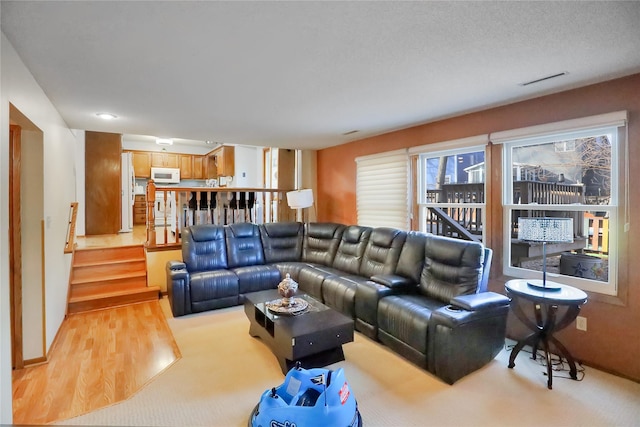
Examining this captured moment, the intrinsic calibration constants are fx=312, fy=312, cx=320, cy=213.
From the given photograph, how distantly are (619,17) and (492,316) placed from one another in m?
2.07

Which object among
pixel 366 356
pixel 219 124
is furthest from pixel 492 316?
pixel 219 124

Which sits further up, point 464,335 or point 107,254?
point 107,254

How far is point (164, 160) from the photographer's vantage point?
8523 millimetres

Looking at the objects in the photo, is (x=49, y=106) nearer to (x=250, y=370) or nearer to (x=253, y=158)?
(x=250, y=370)

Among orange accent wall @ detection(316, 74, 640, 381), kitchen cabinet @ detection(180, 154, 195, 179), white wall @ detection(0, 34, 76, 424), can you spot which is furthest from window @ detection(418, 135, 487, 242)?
kitchen cabinet @ detection(180, 154, 195, 179)

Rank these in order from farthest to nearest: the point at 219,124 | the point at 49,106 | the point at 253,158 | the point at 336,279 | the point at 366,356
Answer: the point at 253,158, the point at 219,124, the point at 336,279, the point at 49,106, the point at 366,356

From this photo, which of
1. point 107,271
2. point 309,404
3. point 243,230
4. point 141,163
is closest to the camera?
point 309,404

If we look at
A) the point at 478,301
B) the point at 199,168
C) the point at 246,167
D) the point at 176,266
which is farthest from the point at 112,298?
the point at 199,168

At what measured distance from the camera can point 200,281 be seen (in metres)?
3.89

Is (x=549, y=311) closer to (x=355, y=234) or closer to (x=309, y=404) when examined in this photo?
(x=309, y=404)

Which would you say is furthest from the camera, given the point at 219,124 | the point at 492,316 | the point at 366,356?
the point at 219,124

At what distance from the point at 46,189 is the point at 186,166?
6.46 meters

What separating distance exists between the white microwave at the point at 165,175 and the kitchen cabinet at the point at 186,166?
0.22 m

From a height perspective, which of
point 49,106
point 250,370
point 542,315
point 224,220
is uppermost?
point 49,106
